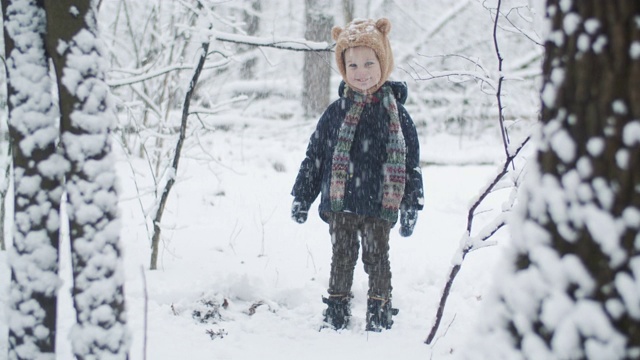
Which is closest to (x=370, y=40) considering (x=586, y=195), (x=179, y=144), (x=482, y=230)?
(x=482, y=230)

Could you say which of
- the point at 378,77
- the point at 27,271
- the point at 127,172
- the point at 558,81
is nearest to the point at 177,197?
the point at 127,172

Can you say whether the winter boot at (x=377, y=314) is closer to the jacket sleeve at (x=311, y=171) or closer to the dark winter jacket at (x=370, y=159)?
the dark winter jacket at (x=370, y=159)

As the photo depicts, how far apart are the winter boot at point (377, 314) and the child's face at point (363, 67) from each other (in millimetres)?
1194

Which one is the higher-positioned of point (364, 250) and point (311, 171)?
point (311, 171)

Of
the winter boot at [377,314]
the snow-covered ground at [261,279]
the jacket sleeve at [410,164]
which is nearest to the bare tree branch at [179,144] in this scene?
the snow-covered ground at [261,279]

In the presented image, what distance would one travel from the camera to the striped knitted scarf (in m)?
2.84

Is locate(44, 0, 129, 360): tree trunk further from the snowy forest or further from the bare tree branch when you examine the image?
the bare tree branch

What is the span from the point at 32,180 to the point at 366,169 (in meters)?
1.78

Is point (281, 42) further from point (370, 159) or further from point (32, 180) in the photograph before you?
point (32, 180)

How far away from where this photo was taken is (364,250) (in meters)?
3.06

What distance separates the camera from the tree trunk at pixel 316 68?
10281mm

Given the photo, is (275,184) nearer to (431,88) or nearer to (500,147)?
(500,147)

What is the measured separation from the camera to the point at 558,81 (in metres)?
1.00

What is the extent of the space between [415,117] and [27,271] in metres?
10.4
